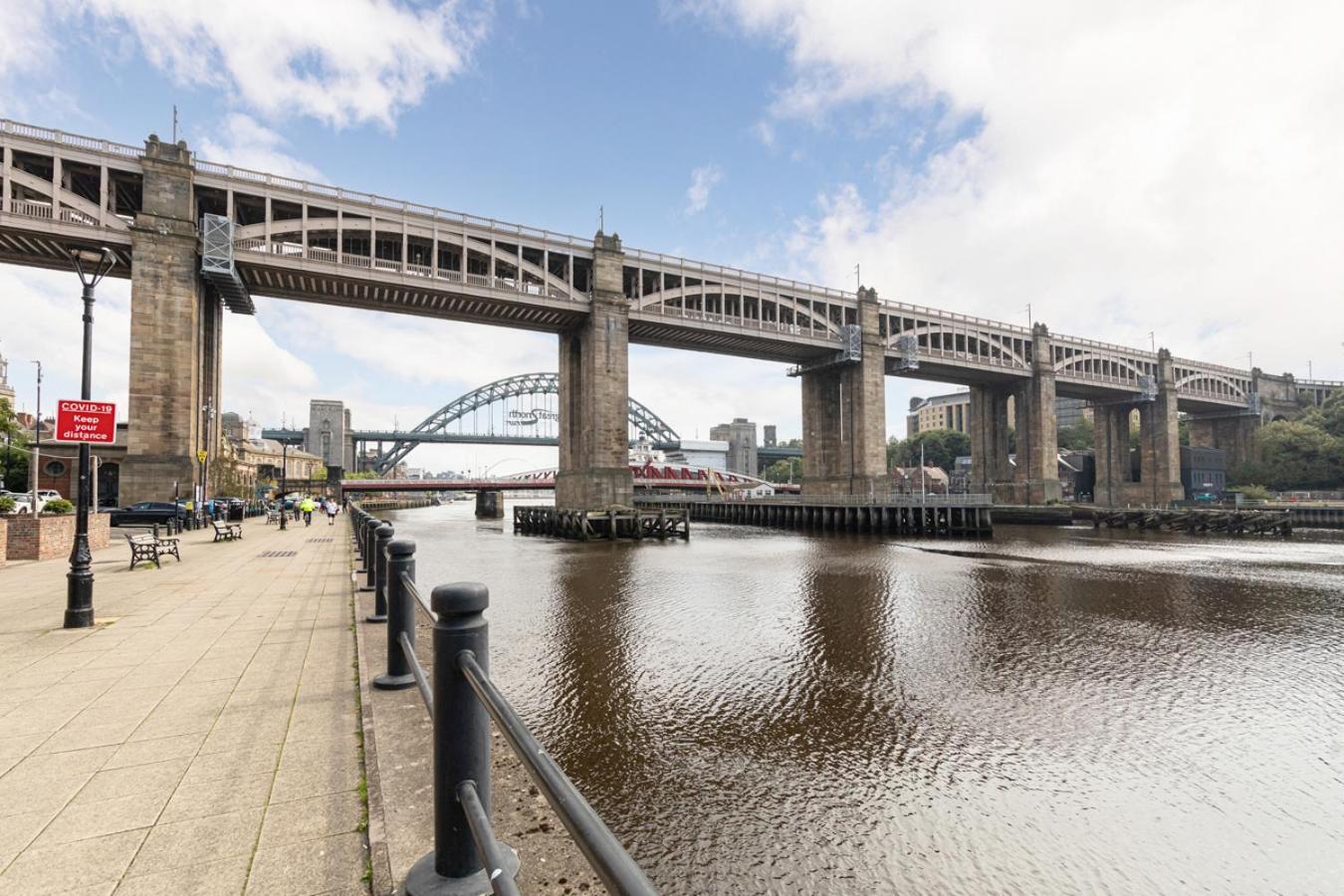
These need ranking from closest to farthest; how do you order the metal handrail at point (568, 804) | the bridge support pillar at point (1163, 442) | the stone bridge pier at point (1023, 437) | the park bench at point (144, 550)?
the metal handrail at point (568, 804)
the park bench at point (144, 550)
the stone bridge pier at point (1023, 437)
the bridge support pillar at point (1163, 442)

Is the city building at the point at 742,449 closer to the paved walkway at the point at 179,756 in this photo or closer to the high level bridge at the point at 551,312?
the high level bridge at the point at 551,312

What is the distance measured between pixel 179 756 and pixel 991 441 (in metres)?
82.5

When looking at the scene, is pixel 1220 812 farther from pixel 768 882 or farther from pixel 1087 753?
pixel 768 882

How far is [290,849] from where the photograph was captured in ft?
10.2

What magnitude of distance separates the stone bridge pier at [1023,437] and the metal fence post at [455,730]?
77.5 meters

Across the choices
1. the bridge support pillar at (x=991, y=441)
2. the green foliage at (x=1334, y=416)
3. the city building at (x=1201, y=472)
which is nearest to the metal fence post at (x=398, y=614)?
the bridge support pillar at (x=991, y=441)

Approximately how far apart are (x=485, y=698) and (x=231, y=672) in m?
5.85

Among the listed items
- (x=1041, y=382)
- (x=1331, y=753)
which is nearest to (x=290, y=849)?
(x=1331, y=753)

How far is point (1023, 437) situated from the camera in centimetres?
7225

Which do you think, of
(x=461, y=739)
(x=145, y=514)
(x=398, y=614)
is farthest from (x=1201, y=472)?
(x=145, y=514)

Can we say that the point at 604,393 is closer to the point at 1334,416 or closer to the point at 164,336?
the point at 164,336

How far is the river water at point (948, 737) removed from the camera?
472cm

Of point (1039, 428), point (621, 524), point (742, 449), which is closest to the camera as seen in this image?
point (621, 524)

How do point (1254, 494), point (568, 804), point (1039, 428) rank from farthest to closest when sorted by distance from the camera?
1. point (1254, 494)
2. point (1039, 428)
3. point (568, 804)
